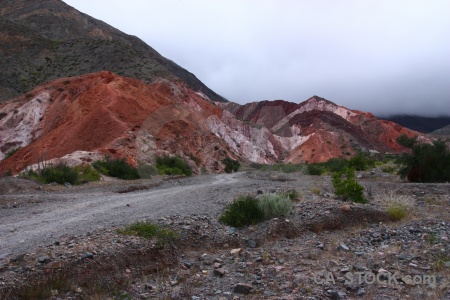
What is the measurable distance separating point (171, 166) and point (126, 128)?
6.80 metres

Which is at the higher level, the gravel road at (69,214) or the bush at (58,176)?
the bush at (58,176)

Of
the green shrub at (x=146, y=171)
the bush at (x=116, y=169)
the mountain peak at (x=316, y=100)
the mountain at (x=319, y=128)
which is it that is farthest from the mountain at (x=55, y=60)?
the mountain peak at (x=316, y=100)

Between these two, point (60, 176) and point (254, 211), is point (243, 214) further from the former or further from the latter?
point (60, 176)

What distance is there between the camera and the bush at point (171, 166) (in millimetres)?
30913

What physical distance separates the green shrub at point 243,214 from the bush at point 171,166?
70.8 feet

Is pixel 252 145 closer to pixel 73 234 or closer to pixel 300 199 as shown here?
pixel 300 199

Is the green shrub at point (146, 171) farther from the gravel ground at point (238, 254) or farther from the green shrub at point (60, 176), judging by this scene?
the gravel ground at point (238, 254)

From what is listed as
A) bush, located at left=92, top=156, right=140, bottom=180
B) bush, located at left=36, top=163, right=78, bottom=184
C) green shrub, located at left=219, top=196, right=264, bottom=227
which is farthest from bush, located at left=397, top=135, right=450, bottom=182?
bush, located at left=36, top=163, right=78, bottom=184

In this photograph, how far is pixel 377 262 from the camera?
6285mm

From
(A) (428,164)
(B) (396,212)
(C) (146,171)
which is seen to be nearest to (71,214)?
(B) (396,212)

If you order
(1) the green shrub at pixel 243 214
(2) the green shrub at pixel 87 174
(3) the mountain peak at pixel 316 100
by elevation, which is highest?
(3) the mountain peak at pixel 316 100

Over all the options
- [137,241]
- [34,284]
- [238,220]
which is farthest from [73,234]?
[238,220]

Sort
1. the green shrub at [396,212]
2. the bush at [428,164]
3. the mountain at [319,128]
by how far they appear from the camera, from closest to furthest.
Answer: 1. the green shrub at [396,212]
2. the bush at [428,164]
3. the mountain at [319,128]

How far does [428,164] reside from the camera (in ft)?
63.8
